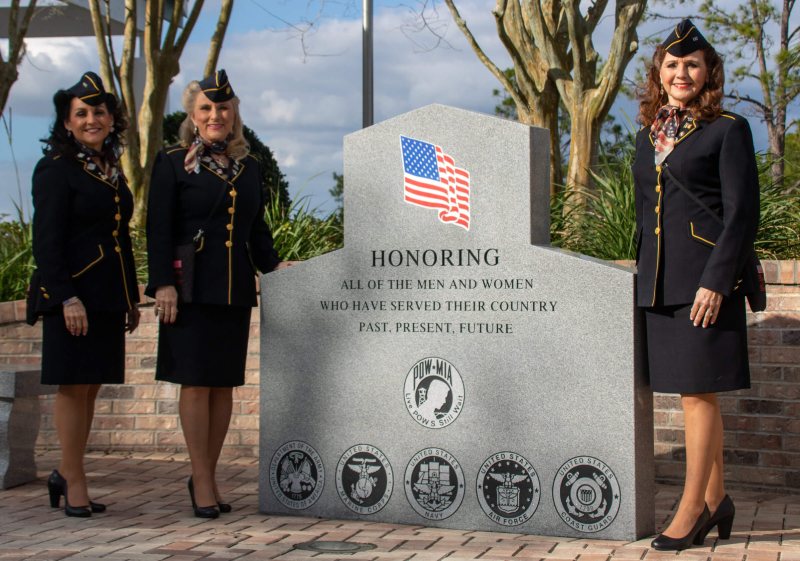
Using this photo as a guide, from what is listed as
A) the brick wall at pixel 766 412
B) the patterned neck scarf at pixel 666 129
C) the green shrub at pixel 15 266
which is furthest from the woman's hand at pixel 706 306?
the green shrub at pixel 15 266

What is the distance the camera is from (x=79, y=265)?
4.32 metres

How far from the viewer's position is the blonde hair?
443 centimetres

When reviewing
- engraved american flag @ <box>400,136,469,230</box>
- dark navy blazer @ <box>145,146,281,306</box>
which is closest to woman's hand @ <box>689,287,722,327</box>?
engraved american flag @ <box>400,136,469,230</box>

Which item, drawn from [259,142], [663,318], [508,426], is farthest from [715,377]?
[259,142]

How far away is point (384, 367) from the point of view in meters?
4.29

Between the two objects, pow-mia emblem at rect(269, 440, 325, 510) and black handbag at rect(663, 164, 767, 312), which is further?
pow-mia emblem at rect(269, 440, 325, 510)

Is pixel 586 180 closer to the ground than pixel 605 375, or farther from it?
farther from it

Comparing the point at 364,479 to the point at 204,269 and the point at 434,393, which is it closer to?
the point at 434,393

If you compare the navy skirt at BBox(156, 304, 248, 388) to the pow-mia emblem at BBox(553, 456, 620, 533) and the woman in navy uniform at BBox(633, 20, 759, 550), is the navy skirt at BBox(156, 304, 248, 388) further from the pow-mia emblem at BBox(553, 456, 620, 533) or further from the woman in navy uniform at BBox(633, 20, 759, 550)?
the woman in navy uniform at BBox(633, 20, 759, 550)

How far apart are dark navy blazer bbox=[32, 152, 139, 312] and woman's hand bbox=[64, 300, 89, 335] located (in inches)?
2.1

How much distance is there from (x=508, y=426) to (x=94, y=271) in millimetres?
2172

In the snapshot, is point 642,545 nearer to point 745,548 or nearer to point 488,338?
point 745,548

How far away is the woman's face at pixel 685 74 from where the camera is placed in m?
3.69

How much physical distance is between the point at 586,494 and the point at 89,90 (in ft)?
10.3
